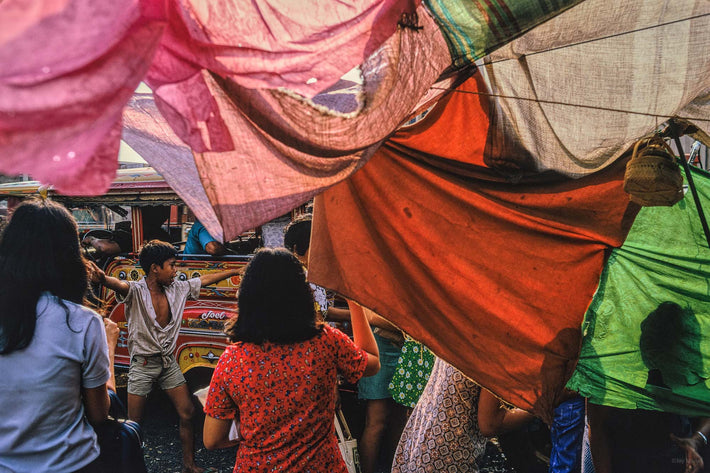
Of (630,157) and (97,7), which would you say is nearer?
(97,7)

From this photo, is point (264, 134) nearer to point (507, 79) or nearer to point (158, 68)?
point (158, 68)

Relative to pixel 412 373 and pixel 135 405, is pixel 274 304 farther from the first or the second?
pixel 135 405

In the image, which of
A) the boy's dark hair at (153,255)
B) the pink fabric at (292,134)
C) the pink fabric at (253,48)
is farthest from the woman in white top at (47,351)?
the boy's dark hair at (153,255)

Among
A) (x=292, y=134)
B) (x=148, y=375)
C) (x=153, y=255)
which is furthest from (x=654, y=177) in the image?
(x=148, y=375)

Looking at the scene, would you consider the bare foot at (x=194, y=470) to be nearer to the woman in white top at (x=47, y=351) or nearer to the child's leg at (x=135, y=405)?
the child's leg at (x=135, y=405)

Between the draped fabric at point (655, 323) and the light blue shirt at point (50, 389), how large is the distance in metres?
2.16

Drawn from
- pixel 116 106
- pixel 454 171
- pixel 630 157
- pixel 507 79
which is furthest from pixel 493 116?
pixel 116 106

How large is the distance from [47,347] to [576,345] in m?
2.19

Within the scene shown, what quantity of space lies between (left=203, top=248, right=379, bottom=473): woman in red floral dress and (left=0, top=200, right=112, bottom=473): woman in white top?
494mm

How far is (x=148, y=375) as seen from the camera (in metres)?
4.35

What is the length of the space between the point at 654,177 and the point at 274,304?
1.50 meters

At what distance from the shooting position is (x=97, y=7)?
1.00 m

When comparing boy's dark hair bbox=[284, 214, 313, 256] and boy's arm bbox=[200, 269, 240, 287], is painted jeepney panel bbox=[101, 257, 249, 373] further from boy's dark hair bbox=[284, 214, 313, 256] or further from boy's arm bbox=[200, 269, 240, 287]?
boy's dark hair bbox=[284, 214, 313, 256]

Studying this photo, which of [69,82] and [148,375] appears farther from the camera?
[148,375]
